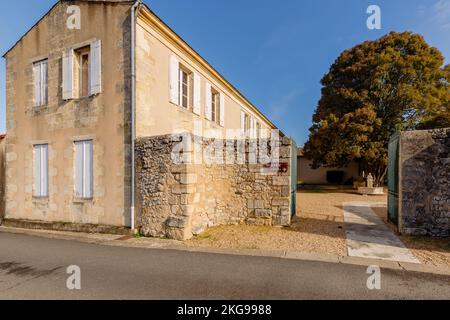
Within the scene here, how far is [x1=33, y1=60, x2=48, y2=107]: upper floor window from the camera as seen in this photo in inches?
324

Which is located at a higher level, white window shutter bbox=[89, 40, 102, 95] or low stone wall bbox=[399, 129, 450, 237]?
white window shutter bbox=[89, 40, 102, 95]

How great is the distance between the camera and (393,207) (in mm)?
6930

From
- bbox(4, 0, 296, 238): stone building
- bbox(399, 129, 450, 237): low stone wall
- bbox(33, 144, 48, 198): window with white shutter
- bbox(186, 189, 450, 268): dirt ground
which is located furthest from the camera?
bbox(33, 144, 48, 198): window with white shutter

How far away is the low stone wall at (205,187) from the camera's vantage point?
610 cm

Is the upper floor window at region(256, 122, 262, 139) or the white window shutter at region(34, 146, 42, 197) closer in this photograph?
the white window shutter at region(34, 146, 42, 197)

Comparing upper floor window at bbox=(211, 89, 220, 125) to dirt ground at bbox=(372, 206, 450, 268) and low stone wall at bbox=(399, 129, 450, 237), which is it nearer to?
low stone wall at bbox=(399, 129, 450, 237)

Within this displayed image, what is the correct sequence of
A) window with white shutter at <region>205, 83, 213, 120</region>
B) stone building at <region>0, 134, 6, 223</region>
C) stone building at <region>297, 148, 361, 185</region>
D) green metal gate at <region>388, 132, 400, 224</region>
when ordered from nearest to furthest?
green metal gate at <region>388, 132, 400, 224</region> → stone building at <region>0, 134, 6, 223</region> → window with white shutter at <region>205, 83, 213, 120</region> → stone building at <region>297, 148, 361, 185</region>

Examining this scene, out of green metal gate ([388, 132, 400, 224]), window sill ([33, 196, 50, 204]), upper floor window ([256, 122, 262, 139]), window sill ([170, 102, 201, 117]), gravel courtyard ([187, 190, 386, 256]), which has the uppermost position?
upper floor window ([256, 122, 262, 139])

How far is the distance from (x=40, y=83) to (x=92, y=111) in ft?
9.43

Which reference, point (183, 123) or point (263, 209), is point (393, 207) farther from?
point (183, 123)

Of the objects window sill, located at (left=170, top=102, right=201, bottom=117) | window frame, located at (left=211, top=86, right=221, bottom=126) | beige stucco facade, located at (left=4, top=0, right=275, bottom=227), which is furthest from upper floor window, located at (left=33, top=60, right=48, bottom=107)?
window frame, located at (left=211, top=86, right=221, bottom=126)

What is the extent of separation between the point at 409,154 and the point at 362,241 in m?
2.36

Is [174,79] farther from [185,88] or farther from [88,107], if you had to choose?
[88,107]

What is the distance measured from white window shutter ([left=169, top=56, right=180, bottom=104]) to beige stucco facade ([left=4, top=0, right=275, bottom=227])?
208 millimetres
